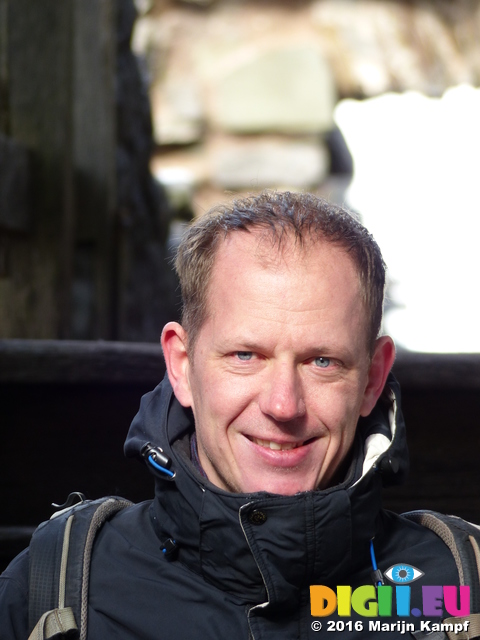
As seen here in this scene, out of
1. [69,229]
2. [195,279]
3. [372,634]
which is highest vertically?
[69,229]

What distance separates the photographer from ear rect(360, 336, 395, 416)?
1.50 m

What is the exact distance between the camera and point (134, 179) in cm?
458

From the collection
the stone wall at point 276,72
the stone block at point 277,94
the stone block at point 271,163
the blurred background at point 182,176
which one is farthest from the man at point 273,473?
the stone block at point 277,94

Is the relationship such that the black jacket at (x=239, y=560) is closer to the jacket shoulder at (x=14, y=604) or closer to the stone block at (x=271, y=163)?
the jacket shoulder at (x=14, y=604)

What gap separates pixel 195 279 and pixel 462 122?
995 cm

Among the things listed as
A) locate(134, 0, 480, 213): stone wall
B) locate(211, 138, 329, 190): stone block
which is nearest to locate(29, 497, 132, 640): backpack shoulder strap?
locate(134, 0, 480, 213): stone wall

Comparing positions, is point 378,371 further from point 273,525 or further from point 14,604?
point 14,604

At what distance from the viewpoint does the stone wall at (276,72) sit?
9.09 metres

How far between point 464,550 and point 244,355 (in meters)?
0.54

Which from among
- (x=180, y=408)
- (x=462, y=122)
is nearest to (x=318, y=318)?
(x=180, y=408)

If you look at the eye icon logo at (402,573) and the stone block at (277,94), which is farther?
the stone block at (277,94)

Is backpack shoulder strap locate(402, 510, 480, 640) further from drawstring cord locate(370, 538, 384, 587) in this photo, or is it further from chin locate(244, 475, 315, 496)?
chin locate(244, 475, 315, 496)

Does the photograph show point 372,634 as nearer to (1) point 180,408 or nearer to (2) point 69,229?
(1) point 180,408

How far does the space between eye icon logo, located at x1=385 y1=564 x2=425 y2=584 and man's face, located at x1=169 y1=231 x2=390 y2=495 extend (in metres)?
0.21
